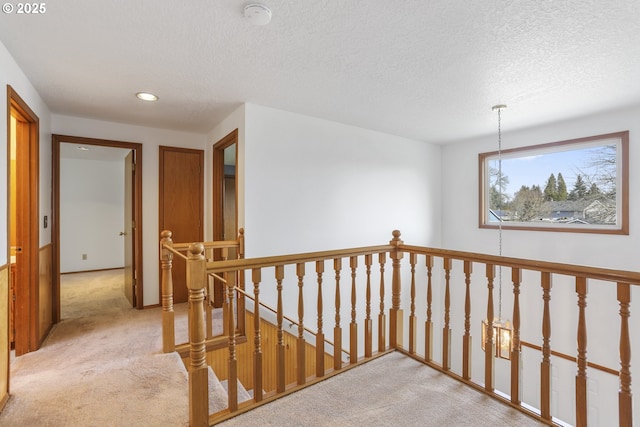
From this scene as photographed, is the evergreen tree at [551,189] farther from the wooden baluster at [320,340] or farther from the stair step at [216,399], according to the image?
the stair step at [216,399]

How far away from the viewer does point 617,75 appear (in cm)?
231

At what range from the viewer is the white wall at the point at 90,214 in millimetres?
5727

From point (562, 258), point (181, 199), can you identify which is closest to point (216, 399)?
point (181, 199)

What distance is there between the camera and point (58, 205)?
3.24 metres

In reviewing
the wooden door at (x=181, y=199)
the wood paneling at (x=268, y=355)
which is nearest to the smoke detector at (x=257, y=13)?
the wood paneling at (x=268, y=355)

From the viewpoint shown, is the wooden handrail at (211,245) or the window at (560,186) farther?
the window at (560,186)

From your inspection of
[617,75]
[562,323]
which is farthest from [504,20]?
[562,323]

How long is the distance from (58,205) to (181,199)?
1233mm

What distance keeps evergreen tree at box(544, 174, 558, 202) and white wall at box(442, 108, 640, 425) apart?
46 centimetres

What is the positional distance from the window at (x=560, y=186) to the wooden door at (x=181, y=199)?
4067 mm

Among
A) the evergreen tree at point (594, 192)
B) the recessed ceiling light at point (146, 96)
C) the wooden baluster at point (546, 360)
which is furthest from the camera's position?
the evergreen tree at point (594, 192)

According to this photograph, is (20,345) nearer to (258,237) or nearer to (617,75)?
(258,237)

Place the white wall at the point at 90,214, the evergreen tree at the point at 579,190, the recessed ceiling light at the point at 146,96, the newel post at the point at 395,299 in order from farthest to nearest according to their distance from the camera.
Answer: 1. the white wall at the point at 90,214
2. the evergreen tree at the point at 579,190
3. the recessed ceiling light at the point at 146,96
4. the newel post at the point at 395,299

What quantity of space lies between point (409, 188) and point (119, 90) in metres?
3.69
